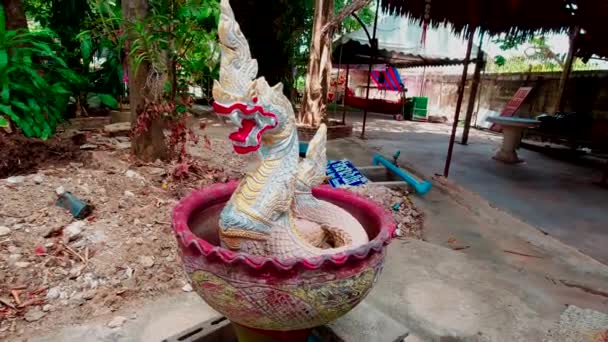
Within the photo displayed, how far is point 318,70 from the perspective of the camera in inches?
223

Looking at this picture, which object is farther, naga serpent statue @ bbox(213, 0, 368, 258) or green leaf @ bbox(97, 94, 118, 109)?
green leaf @ bbox(97, 94, 118, 109)

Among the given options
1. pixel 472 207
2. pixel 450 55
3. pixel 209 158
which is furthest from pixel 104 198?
pixel 450 55

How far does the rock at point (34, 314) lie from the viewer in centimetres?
168

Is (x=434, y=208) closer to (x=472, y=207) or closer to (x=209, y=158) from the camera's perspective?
(x=472, y=207)

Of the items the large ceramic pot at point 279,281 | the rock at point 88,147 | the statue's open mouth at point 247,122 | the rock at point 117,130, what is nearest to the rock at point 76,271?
the large ceramic pot at point 279,281

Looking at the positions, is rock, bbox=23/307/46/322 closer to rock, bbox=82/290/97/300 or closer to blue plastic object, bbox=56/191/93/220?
rock, bbox=82/290/97/300

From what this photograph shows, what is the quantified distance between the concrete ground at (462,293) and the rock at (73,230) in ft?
2.19

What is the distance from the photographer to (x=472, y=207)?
330cm

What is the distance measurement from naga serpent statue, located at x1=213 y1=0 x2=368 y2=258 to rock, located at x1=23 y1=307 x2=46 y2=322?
1269mm

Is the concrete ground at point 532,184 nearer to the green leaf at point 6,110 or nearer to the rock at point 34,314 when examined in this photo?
the rock at point 34,314

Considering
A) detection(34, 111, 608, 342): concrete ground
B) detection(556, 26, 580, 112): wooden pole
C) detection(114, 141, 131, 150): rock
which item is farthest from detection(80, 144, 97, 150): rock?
detection(556, 26, 580, 112): wooden pole

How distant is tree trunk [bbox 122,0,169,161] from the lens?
288 cm

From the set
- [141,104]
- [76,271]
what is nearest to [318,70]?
[141,104]

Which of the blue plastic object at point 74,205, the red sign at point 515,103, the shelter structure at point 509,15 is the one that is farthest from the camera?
the red sign at point 515,103
